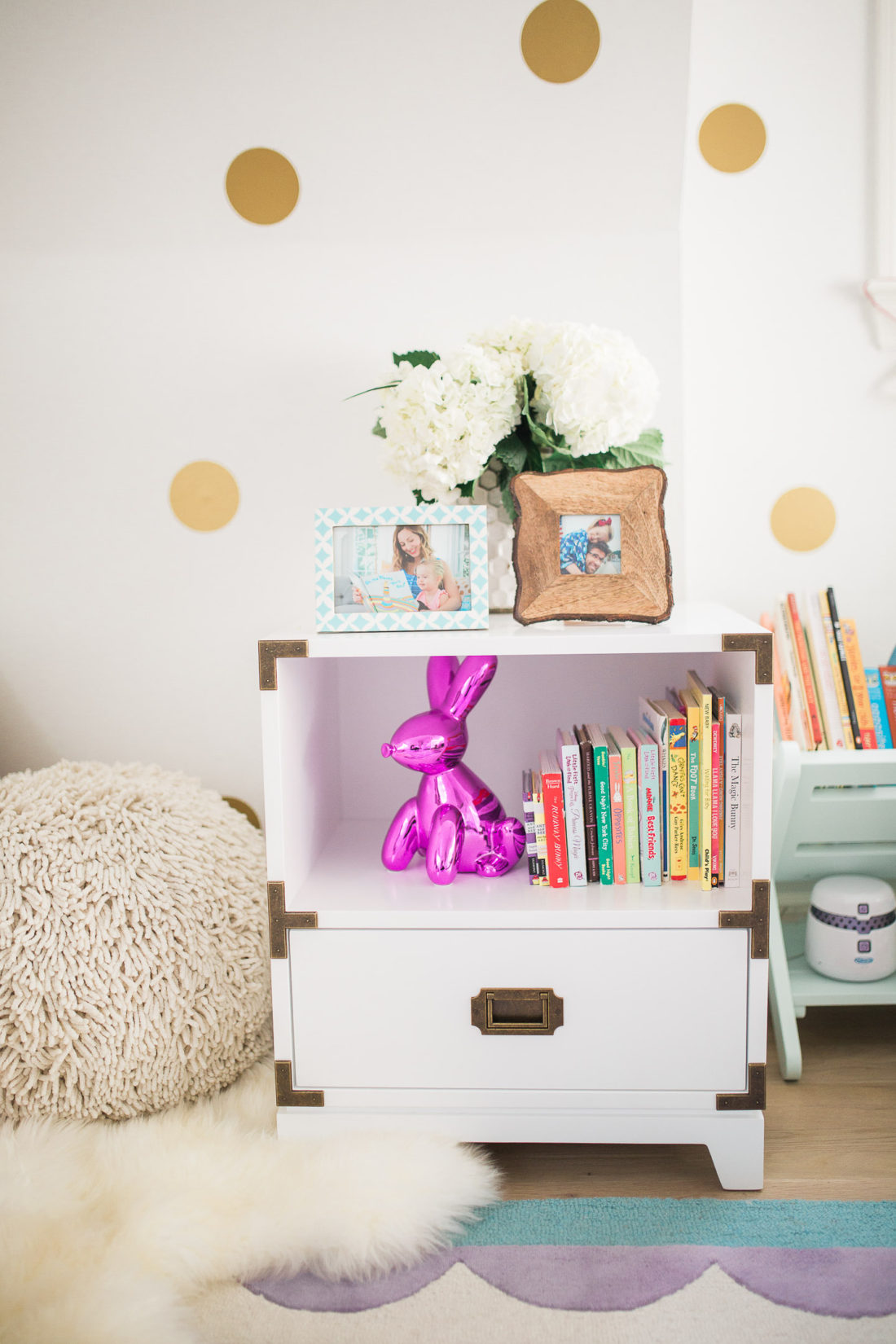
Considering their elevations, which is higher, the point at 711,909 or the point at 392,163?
the point at 392,163

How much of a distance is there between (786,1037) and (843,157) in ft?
4.54

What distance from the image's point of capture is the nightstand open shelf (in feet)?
3.70

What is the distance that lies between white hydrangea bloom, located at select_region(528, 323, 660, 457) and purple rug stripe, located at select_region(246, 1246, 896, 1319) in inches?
37.8

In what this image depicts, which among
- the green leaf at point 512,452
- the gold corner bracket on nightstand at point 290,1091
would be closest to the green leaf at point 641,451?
the green leaf at point 512,452

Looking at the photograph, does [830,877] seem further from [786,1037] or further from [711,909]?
[711,909]

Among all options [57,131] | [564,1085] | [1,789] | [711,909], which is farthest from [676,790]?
[57,131]

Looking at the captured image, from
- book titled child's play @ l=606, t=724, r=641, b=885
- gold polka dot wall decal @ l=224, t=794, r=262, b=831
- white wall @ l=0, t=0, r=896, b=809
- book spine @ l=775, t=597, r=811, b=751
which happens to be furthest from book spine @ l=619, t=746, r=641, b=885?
gold polka dot wall decal @ l=224, t=794, r=262, b=831

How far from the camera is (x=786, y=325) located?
4.96ft

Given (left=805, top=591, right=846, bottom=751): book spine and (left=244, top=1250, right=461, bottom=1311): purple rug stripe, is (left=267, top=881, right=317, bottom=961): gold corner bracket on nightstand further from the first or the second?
(left=805, top=591, right=846, bottom=751): book spine

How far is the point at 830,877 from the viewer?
4.87 feet

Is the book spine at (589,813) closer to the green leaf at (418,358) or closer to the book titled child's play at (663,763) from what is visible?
the book titled child's play at (663,763)

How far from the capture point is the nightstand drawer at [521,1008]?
113cm

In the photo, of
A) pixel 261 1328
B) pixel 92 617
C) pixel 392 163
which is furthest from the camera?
pixel 92 617

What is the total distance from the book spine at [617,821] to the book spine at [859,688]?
0.45 m
